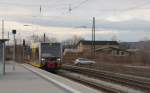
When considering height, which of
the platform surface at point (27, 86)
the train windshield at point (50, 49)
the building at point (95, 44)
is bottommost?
the building at point (95, 44)

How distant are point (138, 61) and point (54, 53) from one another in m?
39.4

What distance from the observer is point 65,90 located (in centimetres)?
2009

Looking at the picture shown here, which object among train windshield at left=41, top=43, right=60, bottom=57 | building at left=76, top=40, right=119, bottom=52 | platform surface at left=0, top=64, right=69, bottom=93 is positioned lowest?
building at left=76, top=40, right=119, bottom=52

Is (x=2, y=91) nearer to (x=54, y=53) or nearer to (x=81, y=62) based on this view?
(x=54, y=53)

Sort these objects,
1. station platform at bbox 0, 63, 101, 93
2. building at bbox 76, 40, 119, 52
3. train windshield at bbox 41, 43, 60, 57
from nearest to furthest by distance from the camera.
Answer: station platform at bbox 0, 63, 101, 93
train windshield at bbox 41, 43, 60, 57
building at bbox 76, 40, 119, 52

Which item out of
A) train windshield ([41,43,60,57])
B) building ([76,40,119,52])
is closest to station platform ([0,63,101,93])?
train windshield ([41,43,60,57])

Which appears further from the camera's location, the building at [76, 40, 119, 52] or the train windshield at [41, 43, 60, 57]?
the building at [76, 40, 119, 52]

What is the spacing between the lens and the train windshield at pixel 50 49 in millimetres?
45031

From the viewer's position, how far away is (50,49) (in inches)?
1778

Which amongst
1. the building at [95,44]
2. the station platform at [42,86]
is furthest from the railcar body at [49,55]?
the building at [95,44]

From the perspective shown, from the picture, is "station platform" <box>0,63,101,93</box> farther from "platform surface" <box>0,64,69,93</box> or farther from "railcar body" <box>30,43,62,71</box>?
"railcar body" <box>30,43,62,71</box>

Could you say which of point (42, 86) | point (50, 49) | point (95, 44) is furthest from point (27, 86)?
point (95, 44)

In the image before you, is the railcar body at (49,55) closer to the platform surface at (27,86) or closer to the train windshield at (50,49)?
the train windshield at (50,49)

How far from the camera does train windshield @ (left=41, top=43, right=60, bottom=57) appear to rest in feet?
148
